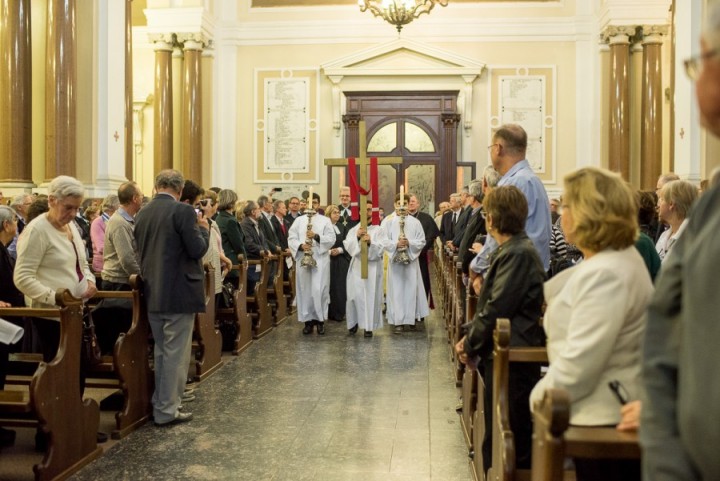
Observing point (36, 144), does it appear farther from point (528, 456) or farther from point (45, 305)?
point (528, 456)

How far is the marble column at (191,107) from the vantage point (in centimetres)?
1619

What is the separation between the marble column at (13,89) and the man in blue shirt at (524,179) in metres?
6.22

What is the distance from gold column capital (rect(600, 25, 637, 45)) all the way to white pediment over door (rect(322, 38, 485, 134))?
271 centimetres

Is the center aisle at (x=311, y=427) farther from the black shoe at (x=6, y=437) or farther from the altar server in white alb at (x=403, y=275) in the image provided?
the altar server in white alb at (x=403, y=275)

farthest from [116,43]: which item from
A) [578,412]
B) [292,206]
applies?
[578,412]

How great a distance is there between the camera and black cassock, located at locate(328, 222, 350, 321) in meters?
10.9

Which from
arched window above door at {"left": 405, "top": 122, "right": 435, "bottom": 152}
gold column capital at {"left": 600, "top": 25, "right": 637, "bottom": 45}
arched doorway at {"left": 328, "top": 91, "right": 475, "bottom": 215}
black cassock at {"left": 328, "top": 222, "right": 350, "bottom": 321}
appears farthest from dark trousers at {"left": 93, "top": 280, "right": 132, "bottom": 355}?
gold column capital at {"left": 600, "top": 25, "right": 637, "bottom": 45}

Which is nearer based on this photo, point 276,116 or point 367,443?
point 367,443

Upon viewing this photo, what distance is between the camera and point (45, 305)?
4949 mm

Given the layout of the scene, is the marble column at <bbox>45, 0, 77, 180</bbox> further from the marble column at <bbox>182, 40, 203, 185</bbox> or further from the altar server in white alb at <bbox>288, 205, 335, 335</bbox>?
the marble column at <bbox>182, 40, 203, 185</bbox>

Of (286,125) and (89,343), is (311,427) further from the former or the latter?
(286,125)

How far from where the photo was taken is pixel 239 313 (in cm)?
845

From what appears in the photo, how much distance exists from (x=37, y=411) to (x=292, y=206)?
32.2ft

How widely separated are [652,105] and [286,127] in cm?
806
